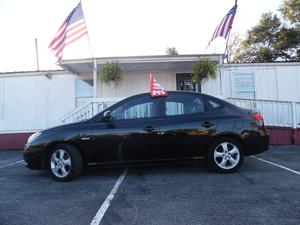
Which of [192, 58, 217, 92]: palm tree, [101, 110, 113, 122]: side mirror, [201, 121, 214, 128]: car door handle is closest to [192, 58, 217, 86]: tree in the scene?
[192, 58, 217, 92]: palm tree

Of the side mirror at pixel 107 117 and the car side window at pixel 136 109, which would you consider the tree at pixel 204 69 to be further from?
the side mirror at pixel 107 117

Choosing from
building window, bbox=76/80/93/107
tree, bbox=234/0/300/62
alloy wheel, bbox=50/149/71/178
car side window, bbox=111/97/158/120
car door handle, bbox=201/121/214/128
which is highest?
tree, bbox=234/0/300/62

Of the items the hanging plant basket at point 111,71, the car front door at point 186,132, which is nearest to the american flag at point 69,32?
the hanging plant basket at point 111,71

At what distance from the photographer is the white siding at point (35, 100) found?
12.6 m

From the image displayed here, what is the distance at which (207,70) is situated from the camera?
33.8ft

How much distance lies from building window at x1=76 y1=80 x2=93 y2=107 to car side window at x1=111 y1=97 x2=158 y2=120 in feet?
24.8

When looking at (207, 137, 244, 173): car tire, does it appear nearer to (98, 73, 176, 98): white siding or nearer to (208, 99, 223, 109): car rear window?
(208, 99, 223, 109): car rear window

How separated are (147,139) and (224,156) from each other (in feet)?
4.85

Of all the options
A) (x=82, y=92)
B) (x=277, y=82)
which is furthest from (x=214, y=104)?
(x=82, y=92)

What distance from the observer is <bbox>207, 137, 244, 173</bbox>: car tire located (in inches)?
211

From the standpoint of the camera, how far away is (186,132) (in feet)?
17.5

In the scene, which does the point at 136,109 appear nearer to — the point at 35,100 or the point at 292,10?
the point at 35,100

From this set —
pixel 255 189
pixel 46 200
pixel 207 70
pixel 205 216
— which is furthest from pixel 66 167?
pixel 207 70

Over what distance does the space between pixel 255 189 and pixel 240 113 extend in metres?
1.66
